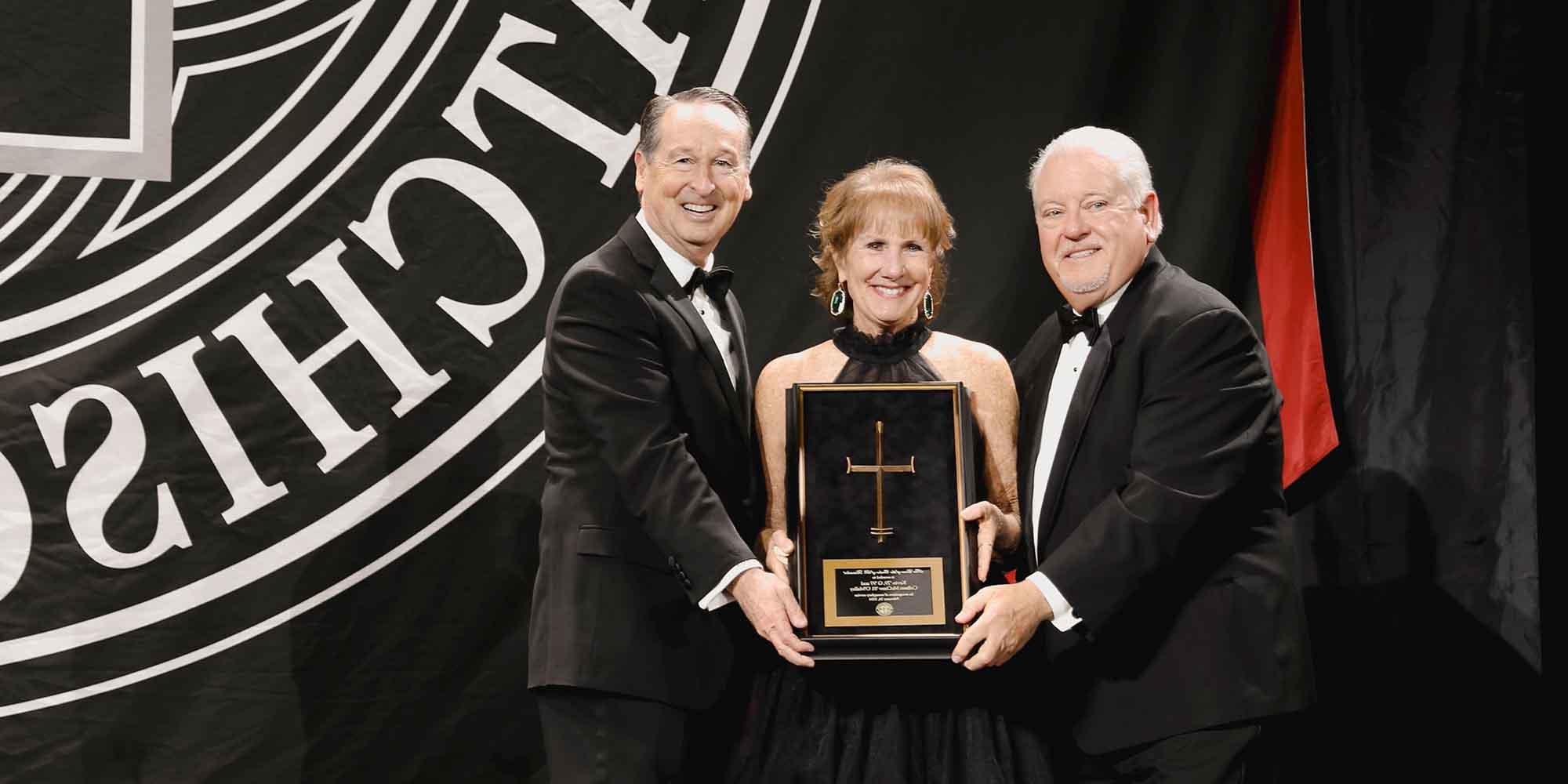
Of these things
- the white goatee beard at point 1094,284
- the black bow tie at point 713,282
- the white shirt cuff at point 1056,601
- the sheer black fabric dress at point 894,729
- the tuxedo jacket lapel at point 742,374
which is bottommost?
the sheer black fabric dress at point 894,729

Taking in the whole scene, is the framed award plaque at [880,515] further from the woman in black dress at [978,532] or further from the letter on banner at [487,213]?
the letter on banner at [487,213]

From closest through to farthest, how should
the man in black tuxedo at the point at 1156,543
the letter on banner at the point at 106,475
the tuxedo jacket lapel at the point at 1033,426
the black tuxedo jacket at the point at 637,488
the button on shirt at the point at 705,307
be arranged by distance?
→ the man in black tuxedo at the point at 1156,543 → the black tuxedo jacket at the point at 637,488 → the tuxedo jacket lapel at the point at 1033,426 → the button on shirt at the point at 705,307 → the letter on banner at the point at 106,475

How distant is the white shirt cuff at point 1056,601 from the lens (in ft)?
7.47

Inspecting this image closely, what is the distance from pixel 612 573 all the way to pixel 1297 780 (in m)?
1.94

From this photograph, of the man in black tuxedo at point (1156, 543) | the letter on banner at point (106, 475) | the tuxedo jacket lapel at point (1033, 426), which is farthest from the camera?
the letter on banner at point (106, 475)

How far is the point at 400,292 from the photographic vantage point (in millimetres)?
3205

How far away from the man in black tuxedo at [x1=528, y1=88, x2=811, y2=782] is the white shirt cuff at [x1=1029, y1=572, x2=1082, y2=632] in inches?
16.4

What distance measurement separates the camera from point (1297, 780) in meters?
3.30

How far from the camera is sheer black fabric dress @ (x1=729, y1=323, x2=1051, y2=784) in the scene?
238 cm

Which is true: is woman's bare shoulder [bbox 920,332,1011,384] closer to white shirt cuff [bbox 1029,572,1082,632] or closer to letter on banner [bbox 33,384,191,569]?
white shirt cuff [bbox 1029,572,1082,632]

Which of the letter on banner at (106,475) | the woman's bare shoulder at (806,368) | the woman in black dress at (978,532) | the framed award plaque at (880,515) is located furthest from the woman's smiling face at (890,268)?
the letter on banner at (106,475)

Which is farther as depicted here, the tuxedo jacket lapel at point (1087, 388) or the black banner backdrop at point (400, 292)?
the black banner backdrop at point (400, 292)

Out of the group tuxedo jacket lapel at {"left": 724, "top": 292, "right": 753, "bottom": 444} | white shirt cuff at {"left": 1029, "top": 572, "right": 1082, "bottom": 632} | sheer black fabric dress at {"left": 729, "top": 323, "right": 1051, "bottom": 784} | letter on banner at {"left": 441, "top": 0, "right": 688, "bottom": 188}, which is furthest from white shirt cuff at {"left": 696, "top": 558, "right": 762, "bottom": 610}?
letter on banner at {"left": 441, "top": 0, "right": 688, "bottom": 188}

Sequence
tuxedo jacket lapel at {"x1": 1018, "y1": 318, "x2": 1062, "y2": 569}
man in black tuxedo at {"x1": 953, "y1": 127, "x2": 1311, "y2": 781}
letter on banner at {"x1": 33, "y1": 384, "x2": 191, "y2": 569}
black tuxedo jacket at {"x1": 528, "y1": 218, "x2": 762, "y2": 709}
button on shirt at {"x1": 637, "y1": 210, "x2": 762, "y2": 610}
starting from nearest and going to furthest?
man in black tuxedo at {"x1": 953, "y1": 127, "x2": 1311, "y2": 781} → black tuxedo jacket at {"x1": 528, "y1": 218, "x2": 762, "y2": 709} → tuxedo jacket lapel at {"x1": 1018, "y1": 318, "x2": 1062, "y2": 569} → button on shirt at {"x1": 637, "y1": 210, "x2": 762, "y2": 610} → letter on banner at {"x1": 33, "y1": 384, "x2": 191, "y2": 569}
